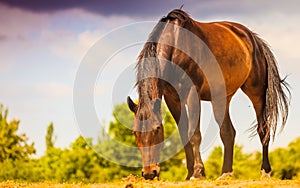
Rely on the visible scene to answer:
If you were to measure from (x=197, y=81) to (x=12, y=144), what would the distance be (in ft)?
108

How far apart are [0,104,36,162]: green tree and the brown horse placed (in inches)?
1187

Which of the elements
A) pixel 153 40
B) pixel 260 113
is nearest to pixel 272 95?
pixel 260 113

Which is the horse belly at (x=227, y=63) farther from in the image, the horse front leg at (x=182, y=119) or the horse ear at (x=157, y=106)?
the horse ear at (x=157, y=106)

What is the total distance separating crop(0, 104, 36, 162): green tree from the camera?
4093 cm

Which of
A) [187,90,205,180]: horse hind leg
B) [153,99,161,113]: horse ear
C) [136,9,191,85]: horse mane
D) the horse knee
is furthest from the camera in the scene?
the horse knee

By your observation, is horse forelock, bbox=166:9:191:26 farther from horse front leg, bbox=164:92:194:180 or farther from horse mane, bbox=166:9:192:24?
horse front leg, bbox=164:92:194:180

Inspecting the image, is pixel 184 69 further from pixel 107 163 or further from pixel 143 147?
pixel 107 163

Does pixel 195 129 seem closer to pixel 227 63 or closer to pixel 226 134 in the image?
pixel 226 134

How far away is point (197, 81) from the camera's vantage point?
1106 centimetres

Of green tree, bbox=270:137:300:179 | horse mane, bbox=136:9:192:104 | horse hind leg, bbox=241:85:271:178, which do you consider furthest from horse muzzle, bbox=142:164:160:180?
green tree, bbox=270:137:300:179

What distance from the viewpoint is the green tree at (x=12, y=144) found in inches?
1612

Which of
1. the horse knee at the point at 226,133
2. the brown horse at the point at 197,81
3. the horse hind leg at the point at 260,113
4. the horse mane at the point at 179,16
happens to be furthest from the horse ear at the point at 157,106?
the horse hind leg at the point at 260,113

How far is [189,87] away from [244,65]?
2.43 meters

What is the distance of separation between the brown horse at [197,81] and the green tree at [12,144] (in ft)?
98.9
